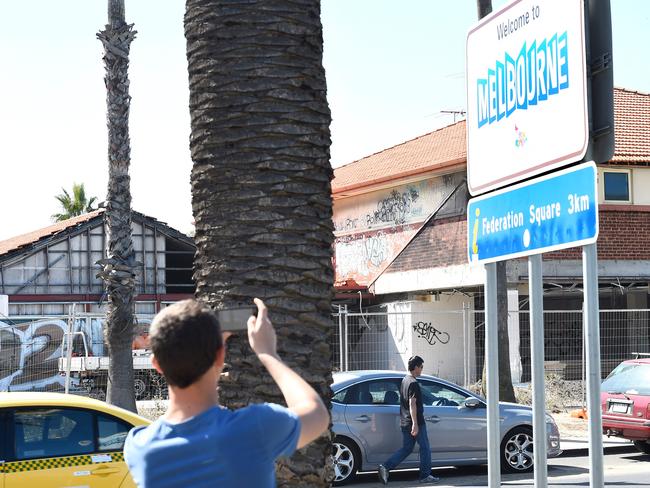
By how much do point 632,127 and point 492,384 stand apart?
2537 centimetres

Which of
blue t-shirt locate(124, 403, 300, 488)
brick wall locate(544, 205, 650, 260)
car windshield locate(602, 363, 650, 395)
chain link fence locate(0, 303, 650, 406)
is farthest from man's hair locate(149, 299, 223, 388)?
brick wall locate(544, 205, 650, 260)

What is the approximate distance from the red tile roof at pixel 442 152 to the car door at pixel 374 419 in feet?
45.7

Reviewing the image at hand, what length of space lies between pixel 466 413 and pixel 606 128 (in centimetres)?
996

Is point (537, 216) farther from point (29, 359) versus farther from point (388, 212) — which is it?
point (388, 212)

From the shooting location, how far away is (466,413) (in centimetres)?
1439

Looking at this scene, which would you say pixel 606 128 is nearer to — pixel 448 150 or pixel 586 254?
pixel 586 254

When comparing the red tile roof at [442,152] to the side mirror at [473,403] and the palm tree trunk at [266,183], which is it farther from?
the palm tree trunk at [266,183]

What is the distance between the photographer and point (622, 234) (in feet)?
87.5

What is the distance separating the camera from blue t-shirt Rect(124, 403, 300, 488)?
2877 mm

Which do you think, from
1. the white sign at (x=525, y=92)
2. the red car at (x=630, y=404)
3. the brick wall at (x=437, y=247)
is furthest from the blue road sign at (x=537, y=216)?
the brick wall at (x=437, y=247)

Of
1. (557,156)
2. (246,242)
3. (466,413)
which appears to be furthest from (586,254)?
(466,413)

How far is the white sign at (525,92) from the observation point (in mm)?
4949

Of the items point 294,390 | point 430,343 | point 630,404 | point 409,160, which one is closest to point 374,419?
point 630,404

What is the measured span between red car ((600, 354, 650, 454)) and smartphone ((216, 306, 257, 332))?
45.0 feet
